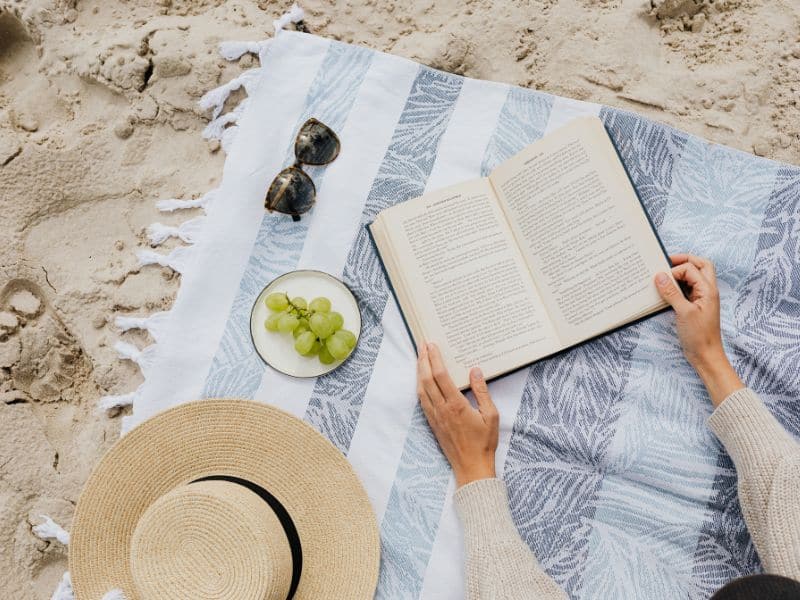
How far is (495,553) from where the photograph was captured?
1308 millimetres

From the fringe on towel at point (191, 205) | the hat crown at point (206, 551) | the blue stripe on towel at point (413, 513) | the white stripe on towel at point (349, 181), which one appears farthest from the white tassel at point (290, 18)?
the hat crown at point (206, 551)

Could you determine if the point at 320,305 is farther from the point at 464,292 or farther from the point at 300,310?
the point at 464,292

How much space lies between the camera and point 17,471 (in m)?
1.43

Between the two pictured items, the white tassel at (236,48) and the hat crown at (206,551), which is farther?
the white tassel at (236,48)

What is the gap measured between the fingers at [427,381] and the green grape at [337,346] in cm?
17

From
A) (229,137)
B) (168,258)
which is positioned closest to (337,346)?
(168,258)

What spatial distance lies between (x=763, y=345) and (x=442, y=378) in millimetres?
725

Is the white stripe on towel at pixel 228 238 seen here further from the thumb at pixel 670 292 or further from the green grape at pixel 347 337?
the thumb at pixel 670 292

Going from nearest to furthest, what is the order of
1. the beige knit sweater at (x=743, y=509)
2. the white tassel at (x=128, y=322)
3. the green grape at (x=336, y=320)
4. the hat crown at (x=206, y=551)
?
the hat crown at (x=206, y=551) → the beige knit sweater at (x=743, y=509) → the green grape at (x=336, y=320) → the white tassel at (x=128, y=322)

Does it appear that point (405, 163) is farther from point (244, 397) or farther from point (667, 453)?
point (667, 453)

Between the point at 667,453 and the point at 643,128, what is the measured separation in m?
0.74

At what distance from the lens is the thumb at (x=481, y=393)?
138cm

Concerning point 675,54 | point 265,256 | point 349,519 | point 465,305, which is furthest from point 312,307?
point 675,54

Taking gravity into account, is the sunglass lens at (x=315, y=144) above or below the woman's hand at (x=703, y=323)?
above
